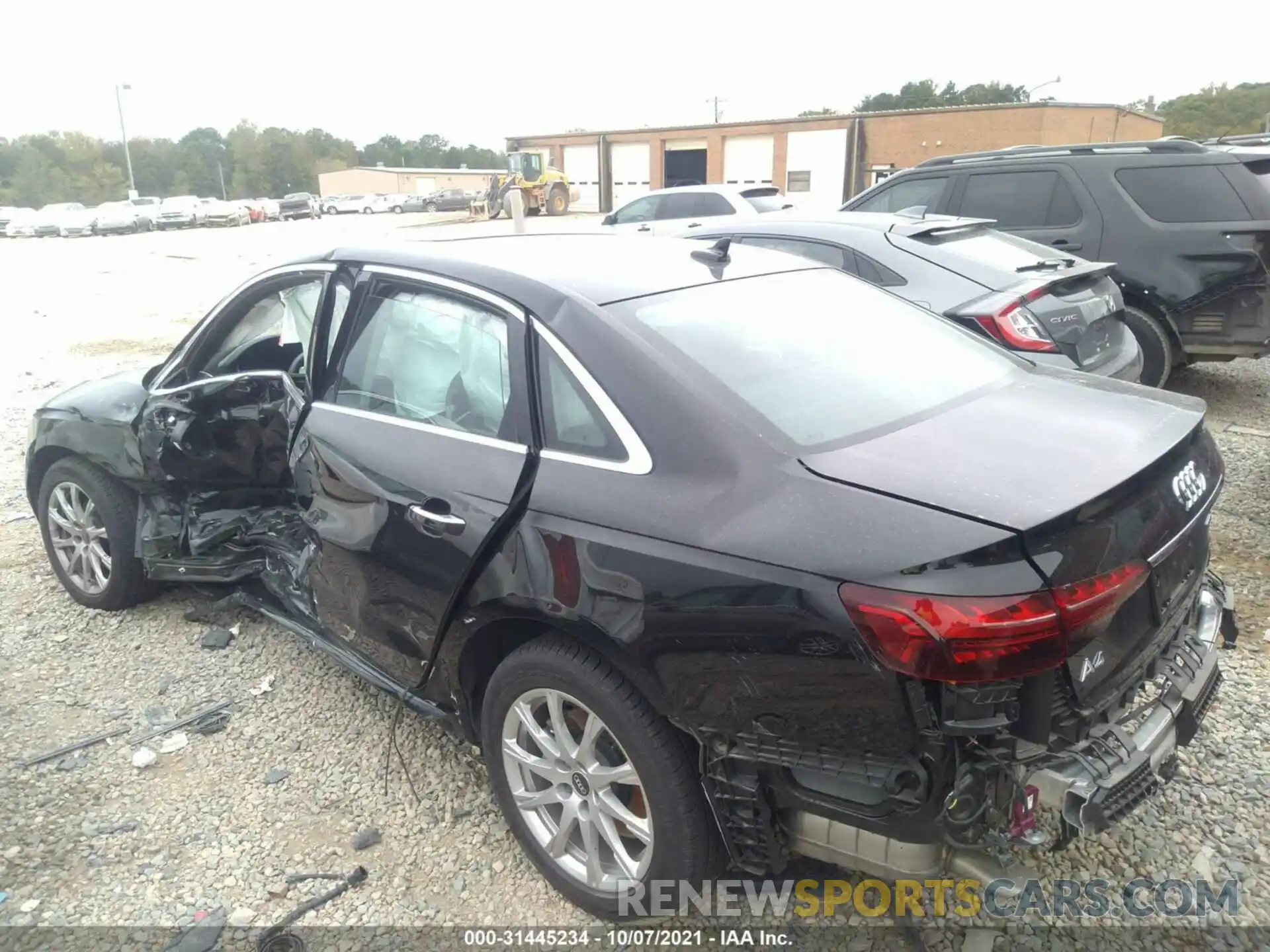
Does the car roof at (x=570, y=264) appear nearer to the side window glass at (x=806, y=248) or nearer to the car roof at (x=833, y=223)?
the side window glass at (x=806, y=248)

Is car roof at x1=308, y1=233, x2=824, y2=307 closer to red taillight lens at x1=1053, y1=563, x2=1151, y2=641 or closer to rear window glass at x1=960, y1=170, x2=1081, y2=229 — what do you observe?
red taillight lens at x1=1053, y1=563, x2=1151, y2=641

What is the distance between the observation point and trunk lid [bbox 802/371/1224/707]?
1.83m

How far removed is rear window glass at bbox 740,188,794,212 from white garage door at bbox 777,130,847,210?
2258 centimetres

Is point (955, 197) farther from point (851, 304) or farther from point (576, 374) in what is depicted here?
point (576, 374)

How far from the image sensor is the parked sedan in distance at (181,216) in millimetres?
44250

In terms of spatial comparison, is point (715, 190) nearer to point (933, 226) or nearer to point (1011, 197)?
point (1011, 197)

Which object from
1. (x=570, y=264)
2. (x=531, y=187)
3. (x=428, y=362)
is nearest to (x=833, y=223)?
(x=570, y=264)

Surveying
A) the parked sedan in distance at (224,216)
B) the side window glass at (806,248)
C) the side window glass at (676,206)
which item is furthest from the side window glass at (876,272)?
the parked sedan in distance at (224,216)

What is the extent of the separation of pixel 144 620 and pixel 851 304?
361 cm

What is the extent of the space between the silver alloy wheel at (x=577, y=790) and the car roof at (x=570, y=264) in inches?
44.3

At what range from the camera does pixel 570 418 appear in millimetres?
2363

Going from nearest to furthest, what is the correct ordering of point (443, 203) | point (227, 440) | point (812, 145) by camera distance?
point (227, 440) → point (812, 145) → point (443, 203)

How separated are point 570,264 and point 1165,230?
5.43 m

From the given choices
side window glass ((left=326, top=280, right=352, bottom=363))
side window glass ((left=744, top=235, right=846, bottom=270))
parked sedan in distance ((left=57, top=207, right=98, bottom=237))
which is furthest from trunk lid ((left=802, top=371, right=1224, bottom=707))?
parked sedan in distance ((left=57, top=207, right=98, bottom=237))
